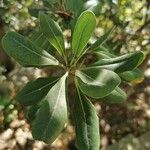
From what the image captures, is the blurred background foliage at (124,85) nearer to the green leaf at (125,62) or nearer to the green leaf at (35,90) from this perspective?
the green leaf at (35,90)

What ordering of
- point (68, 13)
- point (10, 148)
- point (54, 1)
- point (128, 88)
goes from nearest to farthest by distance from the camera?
point (68, 13), point (54, 1), point (10, 148), point (128, 88)

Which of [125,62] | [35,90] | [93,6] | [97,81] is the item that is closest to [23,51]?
[35,90]

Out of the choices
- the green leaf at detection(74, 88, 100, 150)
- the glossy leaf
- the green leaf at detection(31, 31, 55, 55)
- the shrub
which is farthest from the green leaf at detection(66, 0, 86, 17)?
the green leaf at detection(74, 88, 100, 150)

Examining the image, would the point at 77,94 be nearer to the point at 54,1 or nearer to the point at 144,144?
the point at 54,1

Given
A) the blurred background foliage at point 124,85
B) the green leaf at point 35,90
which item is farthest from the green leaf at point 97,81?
the blurred background foliage at point 124,85

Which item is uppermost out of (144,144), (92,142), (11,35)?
(11,35)

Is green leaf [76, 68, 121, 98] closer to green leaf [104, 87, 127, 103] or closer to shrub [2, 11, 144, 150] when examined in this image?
shrub [2, 11, 144, 150]

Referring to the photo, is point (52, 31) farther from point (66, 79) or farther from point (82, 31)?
point (66, 79)

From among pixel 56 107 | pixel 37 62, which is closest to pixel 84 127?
pixel 56 107
